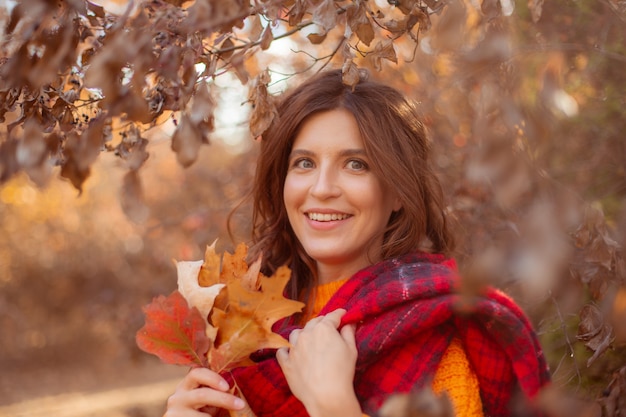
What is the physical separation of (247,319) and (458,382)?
1.85 ft

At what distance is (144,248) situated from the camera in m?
10.2

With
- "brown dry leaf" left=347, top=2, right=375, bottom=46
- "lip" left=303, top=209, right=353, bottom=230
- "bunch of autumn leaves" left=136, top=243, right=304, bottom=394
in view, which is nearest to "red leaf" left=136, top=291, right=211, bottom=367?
"bunch of autumn leaves" left=136, top=243, right=304, bottom=394

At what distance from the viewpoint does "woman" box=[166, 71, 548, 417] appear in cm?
177

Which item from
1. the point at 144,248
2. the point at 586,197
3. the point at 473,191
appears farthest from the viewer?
the point at 144,248

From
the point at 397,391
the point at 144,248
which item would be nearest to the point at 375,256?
the point at 397,391

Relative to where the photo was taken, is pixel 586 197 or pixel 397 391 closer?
pixel 397 391

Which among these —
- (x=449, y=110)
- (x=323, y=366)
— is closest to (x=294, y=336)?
(x=323, y=366)

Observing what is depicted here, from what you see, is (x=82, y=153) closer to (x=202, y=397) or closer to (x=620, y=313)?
(x=202, y=397)

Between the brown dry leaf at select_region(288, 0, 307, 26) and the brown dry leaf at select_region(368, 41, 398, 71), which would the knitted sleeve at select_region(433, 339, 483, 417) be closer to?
the brown dry leaf at select_region(368, 41, 398, 71)

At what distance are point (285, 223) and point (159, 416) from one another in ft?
18.9

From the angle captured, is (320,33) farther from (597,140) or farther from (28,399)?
(28,399)

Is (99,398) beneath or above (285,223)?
beneath

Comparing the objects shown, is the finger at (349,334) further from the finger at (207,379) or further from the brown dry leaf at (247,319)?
the finger at (207,379)

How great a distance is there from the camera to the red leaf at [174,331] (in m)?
1.74
